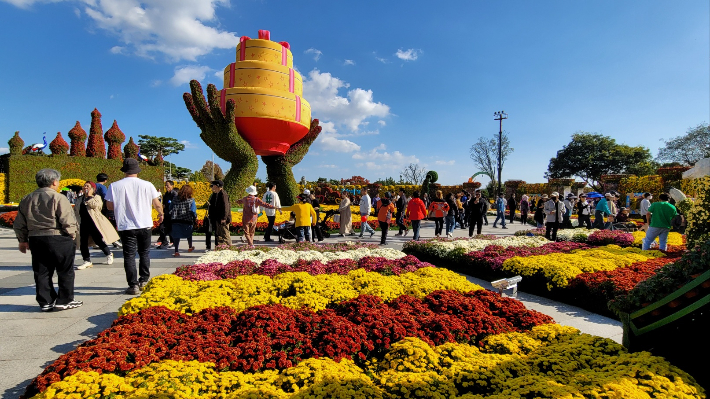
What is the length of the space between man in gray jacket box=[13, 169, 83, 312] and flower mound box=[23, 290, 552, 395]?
5.62ft

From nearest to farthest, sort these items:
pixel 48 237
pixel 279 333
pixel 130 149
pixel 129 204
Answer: pixel 279 333 → pixel 48 237 → pixel 129 204 → pixel 130 149

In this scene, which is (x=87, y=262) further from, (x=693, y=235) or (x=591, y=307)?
(x=693, y=235)

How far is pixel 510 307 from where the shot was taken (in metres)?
3.89

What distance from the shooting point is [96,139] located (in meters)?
26.4

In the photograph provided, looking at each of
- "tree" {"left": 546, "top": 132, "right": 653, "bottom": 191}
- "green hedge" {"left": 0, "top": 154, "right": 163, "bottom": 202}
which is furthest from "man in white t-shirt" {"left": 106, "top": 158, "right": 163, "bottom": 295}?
"tree" {"left": 546, "top": 132, "right": 653, "bottom": 191}

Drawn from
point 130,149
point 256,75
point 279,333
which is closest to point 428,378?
point 279,333

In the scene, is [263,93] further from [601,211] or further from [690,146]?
[690,146]

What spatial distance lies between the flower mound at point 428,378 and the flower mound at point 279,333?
5.7 inches

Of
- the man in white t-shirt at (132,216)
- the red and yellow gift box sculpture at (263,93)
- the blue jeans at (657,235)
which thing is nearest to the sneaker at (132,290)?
the man in white t-shirt at (132,216)

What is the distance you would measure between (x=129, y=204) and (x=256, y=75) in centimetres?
1275

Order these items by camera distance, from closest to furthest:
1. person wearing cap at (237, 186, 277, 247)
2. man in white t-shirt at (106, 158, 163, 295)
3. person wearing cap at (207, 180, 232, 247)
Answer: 1. man in white t-shirt at (106, 158, 163, 295)
2. person wearing cap at (207, 180, 232, 247)
3. person wearing cap at (237, 186, 277, 247)

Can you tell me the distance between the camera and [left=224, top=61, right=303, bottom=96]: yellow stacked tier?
Answer: 1616 cm

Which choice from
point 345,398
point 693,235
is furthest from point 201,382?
point 693,235

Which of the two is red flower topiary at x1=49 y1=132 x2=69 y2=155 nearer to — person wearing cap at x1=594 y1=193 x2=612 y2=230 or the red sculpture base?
the red sculpture base
